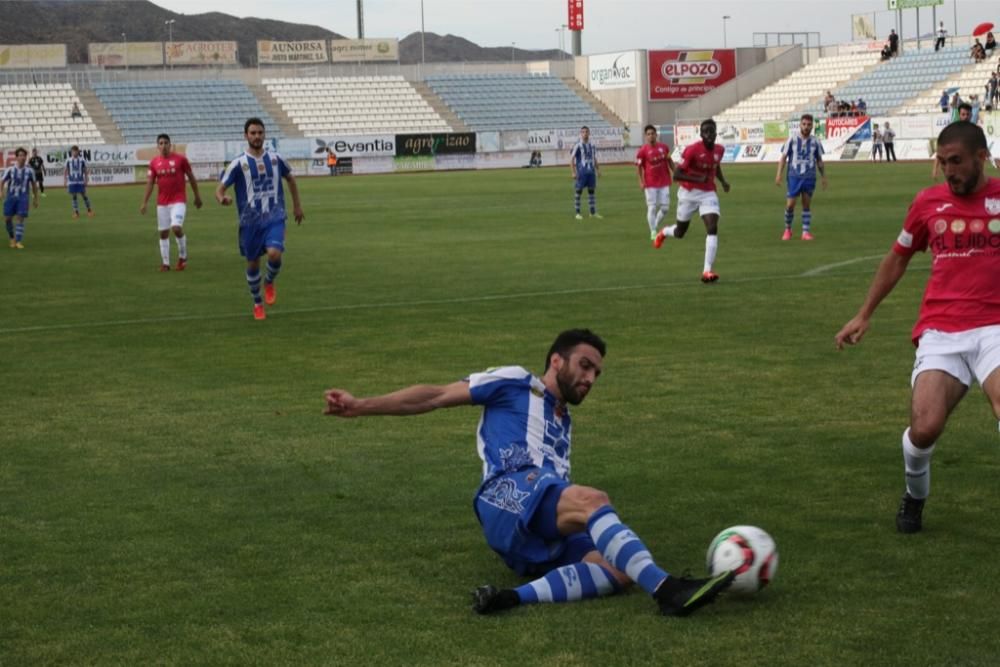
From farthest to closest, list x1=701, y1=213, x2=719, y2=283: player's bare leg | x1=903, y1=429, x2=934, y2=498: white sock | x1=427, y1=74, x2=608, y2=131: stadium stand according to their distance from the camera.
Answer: x1=427, y1=74, x2=608, y2=131: stadium stand
x1=701, y1=213, x2=719, y2=283: player's bare leg
x1=903, y1=429, x2=934, y2=498: white sock

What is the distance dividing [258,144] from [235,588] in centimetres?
1088

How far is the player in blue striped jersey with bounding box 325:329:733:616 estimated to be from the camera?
624 centimetres

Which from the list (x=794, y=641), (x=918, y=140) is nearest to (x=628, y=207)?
(x=918, y=140)

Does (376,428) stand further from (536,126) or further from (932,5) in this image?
(932,5)

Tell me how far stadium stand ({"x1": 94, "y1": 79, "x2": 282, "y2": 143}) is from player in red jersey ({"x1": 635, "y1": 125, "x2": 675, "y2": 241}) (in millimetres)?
50829

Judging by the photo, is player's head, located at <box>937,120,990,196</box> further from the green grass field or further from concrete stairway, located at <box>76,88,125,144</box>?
concrete stairway, located at <box>76,88,125,144</box>

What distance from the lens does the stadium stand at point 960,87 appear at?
65688 mm

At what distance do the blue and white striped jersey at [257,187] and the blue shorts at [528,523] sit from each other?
11.3m

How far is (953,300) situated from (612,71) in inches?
3452

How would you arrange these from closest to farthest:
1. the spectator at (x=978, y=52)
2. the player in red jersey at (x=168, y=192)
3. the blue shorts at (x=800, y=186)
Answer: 1. the player in red jersey at (x=168, y=192)
2. the blue shorts at (x=800, y=186)
3. the spectator at (x=978, y=52)

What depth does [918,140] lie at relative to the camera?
5869 cm

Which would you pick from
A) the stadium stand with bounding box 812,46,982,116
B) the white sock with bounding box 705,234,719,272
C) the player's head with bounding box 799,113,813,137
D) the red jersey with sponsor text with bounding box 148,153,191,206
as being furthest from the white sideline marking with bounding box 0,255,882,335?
the stadium stand with bounding box 812,46,982,116

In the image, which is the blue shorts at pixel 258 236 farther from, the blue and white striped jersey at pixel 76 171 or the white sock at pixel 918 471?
the blue and white striped jersey at pixel 76 171

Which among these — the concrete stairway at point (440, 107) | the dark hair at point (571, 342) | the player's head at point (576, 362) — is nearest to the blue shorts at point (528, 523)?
the player's head at point (576, 362)
